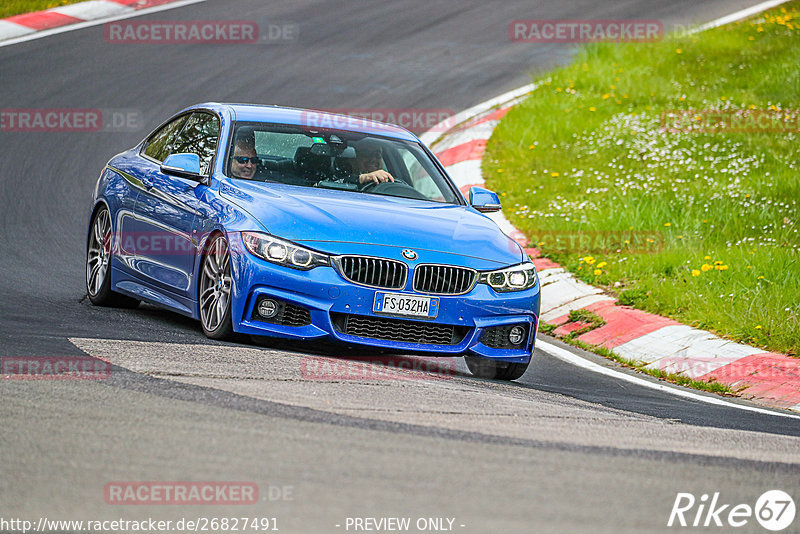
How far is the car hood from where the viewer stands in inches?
293

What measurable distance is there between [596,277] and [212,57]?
421 inches

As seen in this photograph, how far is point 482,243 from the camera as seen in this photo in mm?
7906

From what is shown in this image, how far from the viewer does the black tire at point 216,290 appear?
7.48 m

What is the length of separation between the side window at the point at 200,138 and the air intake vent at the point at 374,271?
177 cm

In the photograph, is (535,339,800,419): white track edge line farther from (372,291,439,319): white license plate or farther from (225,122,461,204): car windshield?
(372,291,439,319): white license plate

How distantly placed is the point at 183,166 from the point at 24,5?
1463cm

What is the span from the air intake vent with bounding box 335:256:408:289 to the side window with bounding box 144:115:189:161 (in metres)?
2.48

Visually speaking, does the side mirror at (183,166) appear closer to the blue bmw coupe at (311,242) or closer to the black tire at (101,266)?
the blue bmw coupe at (311,242)

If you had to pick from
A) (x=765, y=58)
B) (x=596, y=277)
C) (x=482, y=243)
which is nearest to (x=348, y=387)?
(x=482, y=243)
